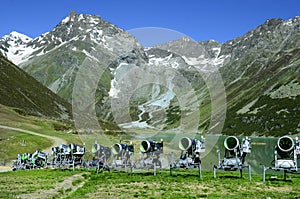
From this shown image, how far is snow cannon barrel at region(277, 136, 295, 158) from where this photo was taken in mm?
36219

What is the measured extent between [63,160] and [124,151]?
449 inches

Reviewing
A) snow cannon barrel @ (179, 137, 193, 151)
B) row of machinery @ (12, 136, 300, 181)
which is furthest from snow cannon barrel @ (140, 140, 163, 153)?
snow cannon barrel @ (179, 137, 193, 151)

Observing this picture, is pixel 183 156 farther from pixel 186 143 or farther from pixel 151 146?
pixel 151 146

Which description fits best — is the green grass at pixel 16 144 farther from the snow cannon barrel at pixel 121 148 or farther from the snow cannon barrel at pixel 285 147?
the snow cannon barrel at pixel 285 147

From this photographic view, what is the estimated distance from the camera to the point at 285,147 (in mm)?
36719

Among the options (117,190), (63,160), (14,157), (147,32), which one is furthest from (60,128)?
(117,190)

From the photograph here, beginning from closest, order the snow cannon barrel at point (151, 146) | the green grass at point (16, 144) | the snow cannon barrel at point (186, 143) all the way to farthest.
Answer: the snow cannon barrel at point (186, 143)
the snow cannon barrel at point (151, 146)
the green grass at point (16, 144)

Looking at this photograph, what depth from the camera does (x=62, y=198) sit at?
2591 centimetres

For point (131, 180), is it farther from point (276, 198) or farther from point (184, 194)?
point (276, 198)

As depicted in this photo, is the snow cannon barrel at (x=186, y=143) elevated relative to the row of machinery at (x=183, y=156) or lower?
elevated

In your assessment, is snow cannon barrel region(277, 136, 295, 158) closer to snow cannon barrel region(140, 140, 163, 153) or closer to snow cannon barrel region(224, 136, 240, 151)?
snow cannon barrel region(224, 136, 240, 151)

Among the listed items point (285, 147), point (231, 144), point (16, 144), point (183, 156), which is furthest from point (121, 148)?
point (16, 144)

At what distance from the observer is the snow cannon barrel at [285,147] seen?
36.2 m

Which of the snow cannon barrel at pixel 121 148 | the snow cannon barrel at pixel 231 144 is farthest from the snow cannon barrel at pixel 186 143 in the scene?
the snow cannon barrel at pixel 121 148
